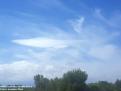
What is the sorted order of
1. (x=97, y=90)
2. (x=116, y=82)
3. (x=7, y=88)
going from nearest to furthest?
(x=7, y=88), (x=97, y=90), (x=116, y=82)

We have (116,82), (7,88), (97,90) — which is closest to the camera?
(7,88)

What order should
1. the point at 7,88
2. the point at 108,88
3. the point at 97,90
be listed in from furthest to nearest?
1. the point at 108,88
2. the point at 97,90
3. the point at 7,88

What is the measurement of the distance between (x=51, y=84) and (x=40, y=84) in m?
3.80

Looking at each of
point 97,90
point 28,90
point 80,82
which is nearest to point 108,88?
point 97,90

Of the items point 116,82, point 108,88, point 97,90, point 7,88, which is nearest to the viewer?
point 7,88

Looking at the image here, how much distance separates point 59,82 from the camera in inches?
2899

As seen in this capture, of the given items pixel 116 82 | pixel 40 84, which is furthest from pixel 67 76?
pixel 116 82

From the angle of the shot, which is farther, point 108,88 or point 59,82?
→ point 108,88

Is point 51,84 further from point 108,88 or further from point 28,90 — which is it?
point 108,88

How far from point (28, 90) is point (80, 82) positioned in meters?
9.11

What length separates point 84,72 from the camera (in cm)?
7544

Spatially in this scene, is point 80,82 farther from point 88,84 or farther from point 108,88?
point 108,88

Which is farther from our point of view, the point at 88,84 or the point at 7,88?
the point at 88,84

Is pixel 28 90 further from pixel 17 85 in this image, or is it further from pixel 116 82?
pixel 116 82
